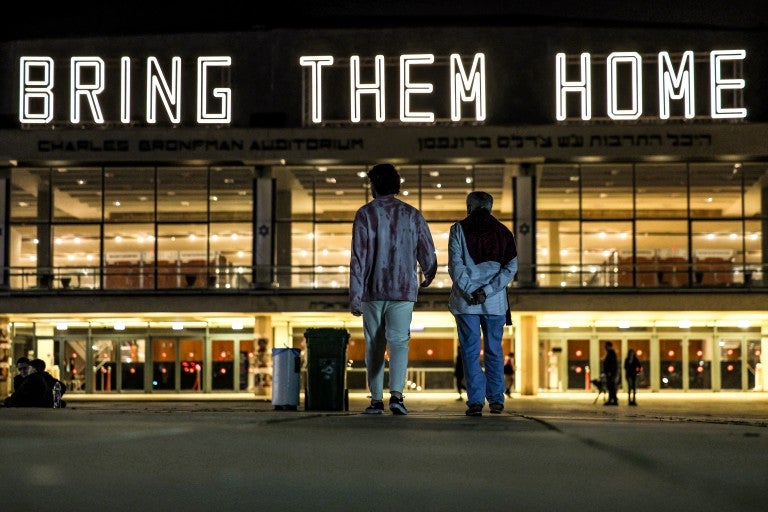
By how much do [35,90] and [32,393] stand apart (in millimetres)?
24730

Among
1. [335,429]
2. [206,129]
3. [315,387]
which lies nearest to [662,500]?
[335,429]

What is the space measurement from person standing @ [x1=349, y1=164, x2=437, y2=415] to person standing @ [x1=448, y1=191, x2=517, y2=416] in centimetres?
34

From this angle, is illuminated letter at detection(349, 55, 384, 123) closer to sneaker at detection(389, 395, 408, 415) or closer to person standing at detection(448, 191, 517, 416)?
person standing at detection(448, 191, 517, 416)

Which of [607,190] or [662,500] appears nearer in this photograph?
[662,500]

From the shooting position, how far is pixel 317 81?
37469 millimetres

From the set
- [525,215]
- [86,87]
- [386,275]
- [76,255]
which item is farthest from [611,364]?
[386,275]

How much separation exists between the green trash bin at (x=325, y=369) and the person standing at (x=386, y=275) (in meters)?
6.17

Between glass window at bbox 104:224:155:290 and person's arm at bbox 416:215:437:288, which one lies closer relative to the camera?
person's arm at bbox 416:215:437:288

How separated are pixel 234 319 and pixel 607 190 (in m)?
12.3

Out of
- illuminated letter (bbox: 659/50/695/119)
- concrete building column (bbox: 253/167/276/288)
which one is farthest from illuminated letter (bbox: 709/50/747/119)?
concrete building column (bbox: 253/167/276/288)

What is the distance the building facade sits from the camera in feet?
120

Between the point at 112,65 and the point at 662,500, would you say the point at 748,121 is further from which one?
the point at 662,500

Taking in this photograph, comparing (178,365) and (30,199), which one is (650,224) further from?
(30,199)

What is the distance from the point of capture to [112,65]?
39.2 metres
